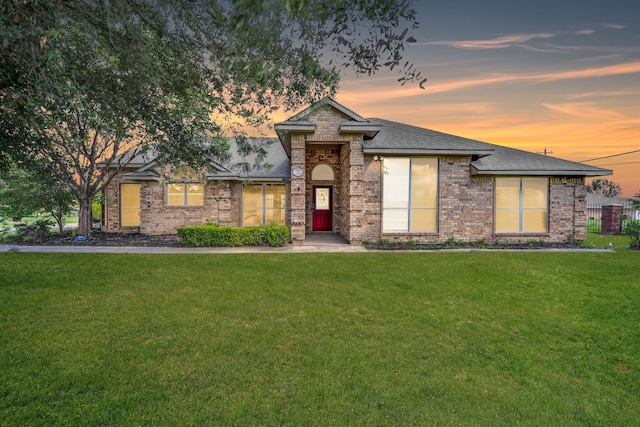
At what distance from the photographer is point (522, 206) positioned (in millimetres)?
13930

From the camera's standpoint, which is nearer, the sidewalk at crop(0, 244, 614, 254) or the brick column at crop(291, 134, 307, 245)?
the sidewalk at crop(0, 244, 614, 254)

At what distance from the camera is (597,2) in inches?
385

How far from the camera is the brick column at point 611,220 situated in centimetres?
1915

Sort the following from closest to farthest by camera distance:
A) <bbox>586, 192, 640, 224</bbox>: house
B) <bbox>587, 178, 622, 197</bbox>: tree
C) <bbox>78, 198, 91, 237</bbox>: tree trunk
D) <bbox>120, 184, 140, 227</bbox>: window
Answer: <bbox>78, 198, 91, 237</bbox>: tree trunk, <bbox>120, 184, 140, 227</bbox>: window, <bbox>586, 192, 640, 224</bbox>: house, <bbox>587, 178, 622, 197</bbox>: tree

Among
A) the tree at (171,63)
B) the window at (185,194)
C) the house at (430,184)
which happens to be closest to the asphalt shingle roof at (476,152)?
the house at (430,184)

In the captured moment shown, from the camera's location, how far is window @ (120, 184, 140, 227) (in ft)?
57.3

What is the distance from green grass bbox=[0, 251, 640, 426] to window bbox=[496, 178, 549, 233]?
5742mm

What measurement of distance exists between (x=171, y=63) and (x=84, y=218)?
13.1m

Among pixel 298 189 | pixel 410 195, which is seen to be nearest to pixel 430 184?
pixel 410 195

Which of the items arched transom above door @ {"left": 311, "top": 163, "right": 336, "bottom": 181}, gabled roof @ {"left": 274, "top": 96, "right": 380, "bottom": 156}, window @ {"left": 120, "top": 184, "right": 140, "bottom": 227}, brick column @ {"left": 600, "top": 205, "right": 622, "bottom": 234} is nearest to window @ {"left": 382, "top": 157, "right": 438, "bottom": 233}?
gabled roof @ {"left": 274, "top": 96, "right": 380, "bottom": 156}

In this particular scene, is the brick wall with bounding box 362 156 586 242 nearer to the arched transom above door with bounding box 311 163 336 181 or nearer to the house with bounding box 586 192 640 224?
the arched transom above door with bounding box 311 163 336 181

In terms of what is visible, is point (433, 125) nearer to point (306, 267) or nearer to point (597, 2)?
point (597, 2)

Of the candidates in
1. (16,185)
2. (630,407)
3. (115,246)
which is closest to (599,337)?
(630,407)

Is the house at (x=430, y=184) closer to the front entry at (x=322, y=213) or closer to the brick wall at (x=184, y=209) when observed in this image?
the brick wall at (x=184, y=209)
